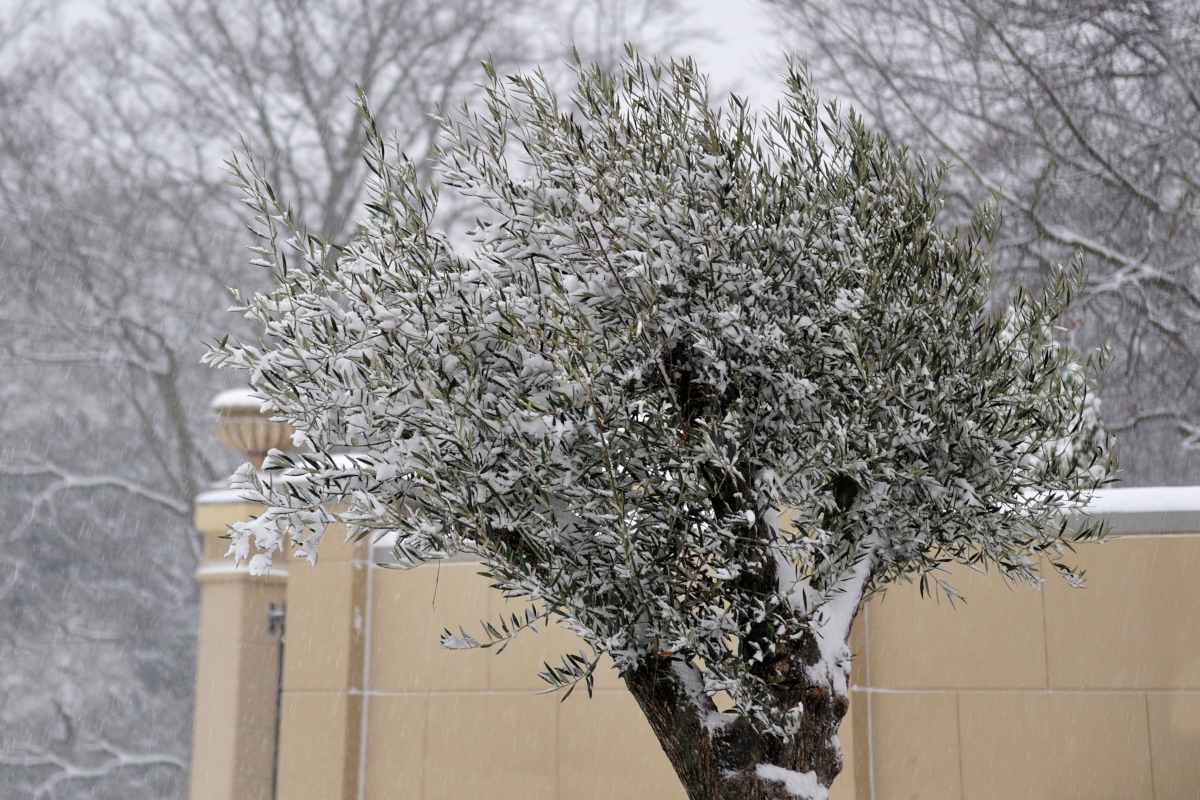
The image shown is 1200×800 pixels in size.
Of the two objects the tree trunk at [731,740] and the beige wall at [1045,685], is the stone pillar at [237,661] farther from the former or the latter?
the tree trunk at [731,740]

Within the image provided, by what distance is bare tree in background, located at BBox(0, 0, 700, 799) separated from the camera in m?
16.1

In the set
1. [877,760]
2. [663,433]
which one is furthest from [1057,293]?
[877,760]

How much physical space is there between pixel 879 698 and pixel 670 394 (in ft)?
12.4

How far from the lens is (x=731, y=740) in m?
4.32

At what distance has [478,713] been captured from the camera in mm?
7906

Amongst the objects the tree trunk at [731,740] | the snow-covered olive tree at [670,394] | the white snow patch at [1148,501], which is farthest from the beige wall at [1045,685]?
the tree trunk at [731,740]

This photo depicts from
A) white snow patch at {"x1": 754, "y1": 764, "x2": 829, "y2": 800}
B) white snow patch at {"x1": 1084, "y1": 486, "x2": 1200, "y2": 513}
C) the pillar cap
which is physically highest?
the pillar cap

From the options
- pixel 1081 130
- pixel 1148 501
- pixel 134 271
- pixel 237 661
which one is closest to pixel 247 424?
pixel 237 661

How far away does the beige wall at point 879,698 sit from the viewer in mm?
6707

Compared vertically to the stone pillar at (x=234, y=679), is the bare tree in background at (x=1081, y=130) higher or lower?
higher

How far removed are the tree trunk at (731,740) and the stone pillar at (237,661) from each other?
502cm

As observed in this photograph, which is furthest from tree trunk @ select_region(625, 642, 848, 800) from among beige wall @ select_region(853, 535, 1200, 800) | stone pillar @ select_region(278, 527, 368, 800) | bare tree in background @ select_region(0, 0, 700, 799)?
bare tree in background @ select_region(0, 0, 700, 799)

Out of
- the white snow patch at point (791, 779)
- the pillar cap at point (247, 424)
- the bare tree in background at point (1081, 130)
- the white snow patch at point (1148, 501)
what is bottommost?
the white snow patch at point (791, 779)

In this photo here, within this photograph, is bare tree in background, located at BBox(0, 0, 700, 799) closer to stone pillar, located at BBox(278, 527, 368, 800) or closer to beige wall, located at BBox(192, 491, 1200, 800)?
stone pillar, located at BBox(278, 527, 368, 800)
